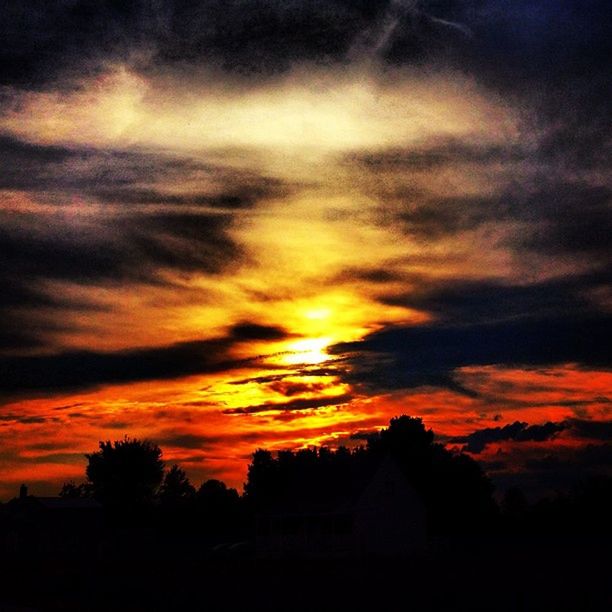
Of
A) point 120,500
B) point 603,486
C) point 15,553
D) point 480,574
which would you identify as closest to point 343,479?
point 603,486

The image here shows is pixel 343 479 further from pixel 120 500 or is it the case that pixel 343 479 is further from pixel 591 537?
pixel 120 500

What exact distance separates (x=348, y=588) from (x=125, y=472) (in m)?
111

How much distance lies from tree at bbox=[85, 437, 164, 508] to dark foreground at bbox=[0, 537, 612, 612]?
294 feet

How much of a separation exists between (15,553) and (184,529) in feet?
60.3

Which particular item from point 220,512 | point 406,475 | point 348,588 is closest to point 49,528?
point 220,512

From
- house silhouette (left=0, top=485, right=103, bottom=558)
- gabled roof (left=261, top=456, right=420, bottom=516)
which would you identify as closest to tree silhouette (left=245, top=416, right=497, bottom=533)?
gabled roof (left=261, top=456, right=420, bottom=516)

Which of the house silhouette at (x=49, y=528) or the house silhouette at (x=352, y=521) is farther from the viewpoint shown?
the house silhouette at (x=49, y=528)

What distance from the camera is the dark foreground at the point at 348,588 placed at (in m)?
29.2

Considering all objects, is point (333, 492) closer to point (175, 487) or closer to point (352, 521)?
point (352, 521)

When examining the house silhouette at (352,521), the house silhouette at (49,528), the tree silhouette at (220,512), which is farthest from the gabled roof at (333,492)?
the house silhouette at (49,528)

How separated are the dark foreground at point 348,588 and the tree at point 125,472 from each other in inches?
3527

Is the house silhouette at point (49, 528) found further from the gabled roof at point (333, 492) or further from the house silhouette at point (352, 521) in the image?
the house silhouette at point (352, 521)

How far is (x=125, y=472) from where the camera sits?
14350 cm

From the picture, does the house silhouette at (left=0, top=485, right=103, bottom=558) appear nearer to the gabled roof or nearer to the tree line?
the tree line
